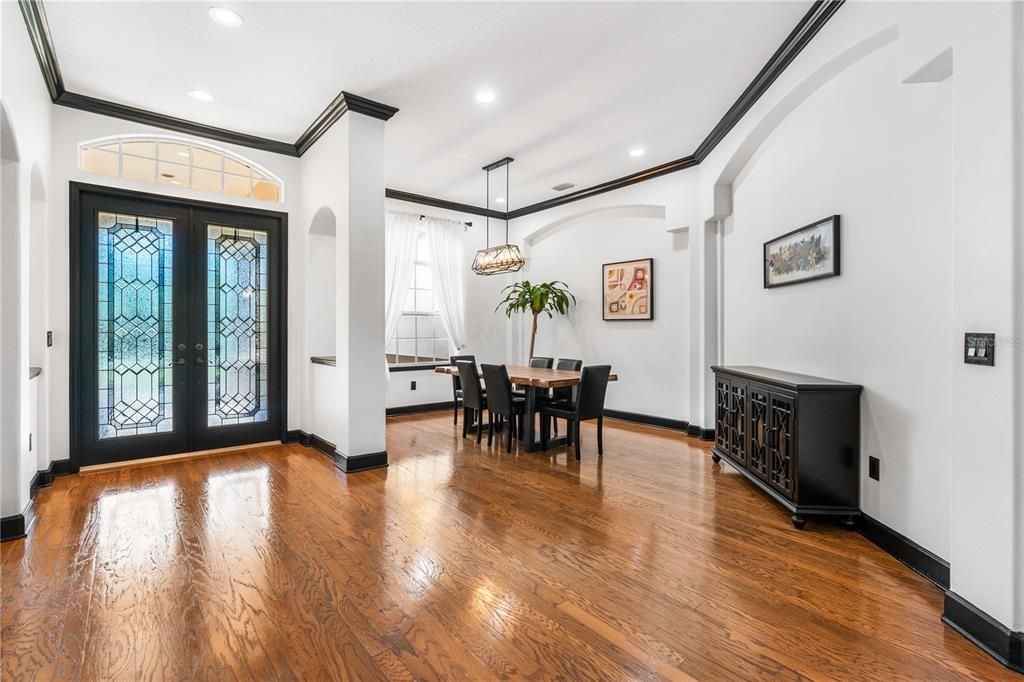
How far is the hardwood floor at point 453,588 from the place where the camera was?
1756mm

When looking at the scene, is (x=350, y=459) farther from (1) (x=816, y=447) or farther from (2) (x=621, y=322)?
(2) (x=621, y=322)

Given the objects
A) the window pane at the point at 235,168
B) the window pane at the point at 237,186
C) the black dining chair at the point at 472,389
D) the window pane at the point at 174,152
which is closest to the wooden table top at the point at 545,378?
the black dining chair at the point at 472,389

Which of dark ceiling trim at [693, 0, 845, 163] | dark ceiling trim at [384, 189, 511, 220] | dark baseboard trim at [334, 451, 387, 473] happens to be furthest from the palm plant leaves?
dark baseboard trim at [334, 451, 387, 473]

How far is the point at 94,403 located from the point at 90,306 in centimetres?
81

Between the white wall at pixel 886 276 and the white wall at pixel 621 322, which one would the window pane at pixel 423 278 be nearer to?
the white wall at pixel 621 322

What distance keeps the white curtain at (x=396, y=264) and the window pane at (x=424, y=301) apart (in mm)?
284

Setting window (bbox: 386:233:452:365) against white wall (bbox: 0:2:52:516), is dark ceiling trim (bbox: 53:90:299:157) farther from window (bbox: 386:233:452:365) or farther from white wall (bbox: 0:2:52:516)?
window (bbox: 386:233:452:365)

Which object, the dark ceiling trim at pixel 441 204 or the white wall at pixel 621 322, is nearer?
the white wall at pixel 621 322

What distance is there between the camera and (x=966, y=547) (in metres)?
1.89

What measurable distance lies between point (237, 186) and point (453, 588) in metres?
4.34

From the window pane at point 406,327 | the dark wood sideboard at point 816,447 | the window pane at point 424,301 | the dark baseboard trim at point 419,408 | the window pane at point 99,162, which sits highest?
the window pane at point 99,162

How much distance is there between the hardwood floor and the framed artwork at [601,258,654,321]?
285cm

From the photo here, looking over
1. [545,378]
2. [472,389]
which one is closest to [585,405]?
[545,378]

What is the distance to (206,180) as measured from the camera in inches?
181
